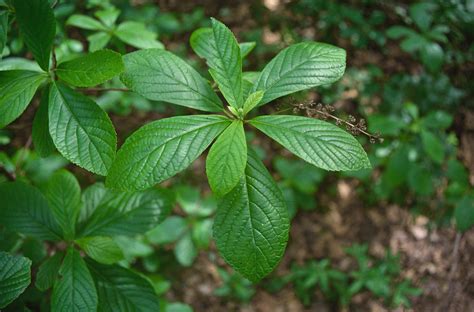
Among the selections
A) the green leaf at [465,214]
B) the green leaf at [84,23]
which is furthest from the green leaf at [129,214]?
the green leaf at [465,214]

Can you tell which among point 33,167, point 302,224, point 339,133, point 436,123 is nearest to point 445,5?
point 436,123

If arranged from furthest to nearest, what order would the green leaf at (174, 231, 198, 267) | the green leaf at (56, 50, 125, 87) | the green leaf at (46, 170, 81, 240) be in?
the green leaf at (174, 231, 198, 267) < the green leaf at (46, 170, 81, 240) < the green leaf at (56, 50, 125, 87)

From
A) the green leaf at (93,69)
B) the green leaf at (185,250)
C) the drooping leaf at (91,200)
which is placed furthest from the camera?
the green leaf at (185,250)

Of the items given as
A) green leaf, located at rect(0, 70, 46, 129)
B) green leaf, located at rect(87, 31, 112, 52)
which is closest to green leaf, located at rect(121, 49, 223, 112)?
green leaf, located at rect(0, 70, 46, 129)

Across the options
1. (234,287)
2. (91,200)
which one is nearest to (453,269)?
(234,287)

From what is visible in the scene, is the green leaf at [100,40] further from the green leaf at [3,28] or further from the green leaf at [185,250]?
the green leaf at [185,250]

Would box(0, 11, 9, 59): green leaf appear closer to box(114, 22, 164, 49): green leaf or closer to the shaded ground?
box(114, 22, 164, 49): green leaf

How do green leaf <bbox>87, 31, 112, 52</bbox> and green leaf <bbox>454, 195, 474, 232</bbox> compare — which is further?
green leaf <bbox>454, 195, 474, 232</bbox>
